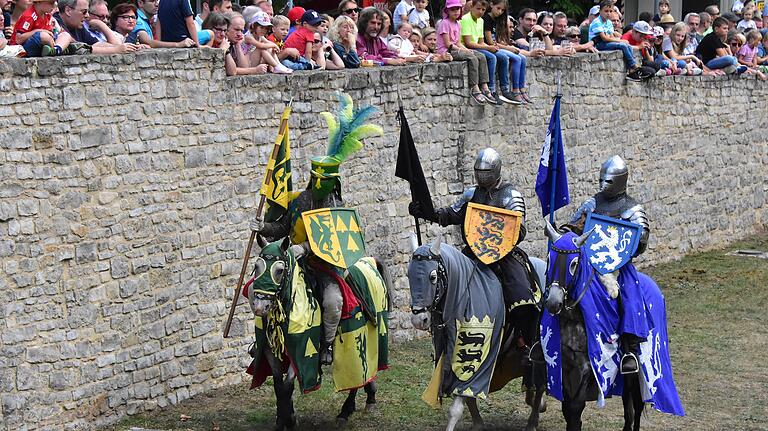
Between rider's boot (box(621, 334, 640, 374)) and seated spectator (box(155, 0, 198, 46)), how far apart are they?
188 inches

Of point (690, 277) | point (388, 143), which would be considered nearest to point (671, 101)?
point (690, 277)

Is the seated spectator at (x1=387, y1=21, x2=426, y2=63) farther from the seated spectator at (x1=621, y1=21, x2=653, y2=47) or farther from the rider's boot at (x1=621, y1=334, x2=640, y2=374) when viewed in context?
the rider's boot at (x1=621, y1=334, x2=640, y2=374)

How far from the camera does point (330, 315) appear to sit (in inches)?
418

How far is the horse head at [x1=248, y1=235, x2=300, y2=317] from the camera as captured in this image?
998 cm


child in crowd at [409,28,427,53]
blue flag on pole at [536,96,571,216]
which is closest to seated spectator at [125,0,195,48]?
blue flag on pole at [536,96,571,216]

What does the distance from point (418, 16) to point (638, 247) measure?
6783 mm

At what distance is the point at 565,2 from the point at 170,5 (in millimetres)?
12285

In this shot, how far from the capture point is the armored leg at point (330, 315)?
1059 centimetres

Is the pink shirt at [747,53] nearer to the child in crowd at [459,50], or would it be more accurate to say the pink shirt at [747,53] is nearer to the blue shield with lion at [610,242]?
the child in crowd at [459,50]

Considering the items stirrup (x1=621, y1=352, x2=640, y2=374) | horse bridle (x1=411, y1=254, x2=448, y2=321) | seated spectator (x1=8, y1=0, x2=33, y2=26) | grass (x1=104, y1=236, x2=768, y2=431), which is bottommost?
grass (x1=104, y1=236, x2=768, y2=431)

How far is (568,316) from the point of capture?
10.1 meters

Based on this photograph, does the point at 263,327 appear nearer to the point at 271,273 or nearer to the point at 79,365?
the point at 271,273

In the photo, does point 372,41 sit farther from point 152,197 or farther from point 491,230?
point 491,230

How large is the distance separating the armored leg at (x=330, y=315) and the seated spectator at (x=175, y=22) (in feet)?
9.83
